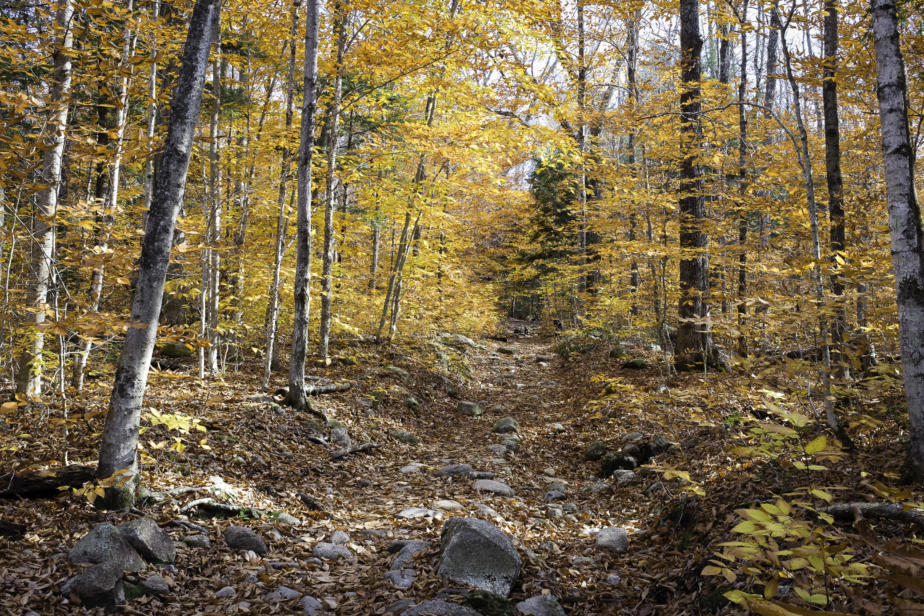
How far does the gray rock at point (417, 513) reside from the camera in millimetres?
5536

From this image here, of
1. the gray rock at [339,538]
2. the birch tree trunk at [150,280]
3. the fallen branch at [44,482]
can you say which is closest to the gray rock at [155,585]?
the birch tree trunk at [150,280]

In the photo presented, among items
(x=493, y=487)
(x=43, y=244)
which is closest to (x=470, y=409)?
(x=493, y=487)

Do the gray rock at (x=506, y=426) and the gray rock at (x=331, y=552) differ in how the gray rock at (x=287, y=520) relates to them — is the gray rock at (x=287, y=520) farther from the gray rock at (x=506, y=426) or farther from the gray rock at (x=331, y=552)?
the gray rock at (x=506, y=426)

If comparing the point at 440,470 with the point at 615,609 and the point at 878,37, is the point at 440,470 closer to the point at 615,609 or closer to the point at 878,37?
the point at 615,609

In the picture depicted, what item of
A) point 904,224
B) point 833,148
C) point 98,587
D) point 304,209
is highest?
point 833,148

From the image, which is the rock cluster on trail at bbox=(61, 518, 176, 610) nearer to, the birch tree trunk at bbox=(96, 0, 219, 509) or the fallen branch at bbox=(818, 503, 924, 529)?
the birch tree trunk at bbox=(96, 0, 219, 509)

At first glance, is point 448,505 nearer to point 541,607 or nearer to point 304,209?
point 541,607

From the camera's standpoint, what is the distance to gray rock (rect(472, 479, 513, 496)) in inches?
254

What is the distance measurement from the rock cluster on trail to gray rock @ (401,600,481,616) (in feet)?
5.97

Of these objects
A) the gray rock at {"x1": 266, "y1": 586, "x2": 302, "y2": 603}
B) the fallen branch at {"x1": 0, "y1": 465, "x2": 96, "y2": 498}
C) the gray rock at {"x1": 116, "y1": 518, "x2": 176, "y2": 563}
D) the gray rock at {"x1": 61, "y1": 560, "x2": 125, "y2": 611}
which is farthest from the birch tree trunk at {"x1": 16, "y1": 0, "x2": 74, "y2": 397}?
the gray rock at {"x1": 266, "y1": 586, "x2": 302, "y2": 603}

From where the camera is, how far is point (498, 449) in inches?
327

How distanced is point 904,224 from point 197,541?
6300 millimetres

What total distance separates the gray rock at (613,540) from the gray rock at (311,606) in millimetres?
2594

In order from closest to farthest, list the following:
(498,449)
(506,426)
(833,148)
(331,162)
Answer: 1. (833,148)
2. (498,449)
3. (506,426)
4. (331,162)
